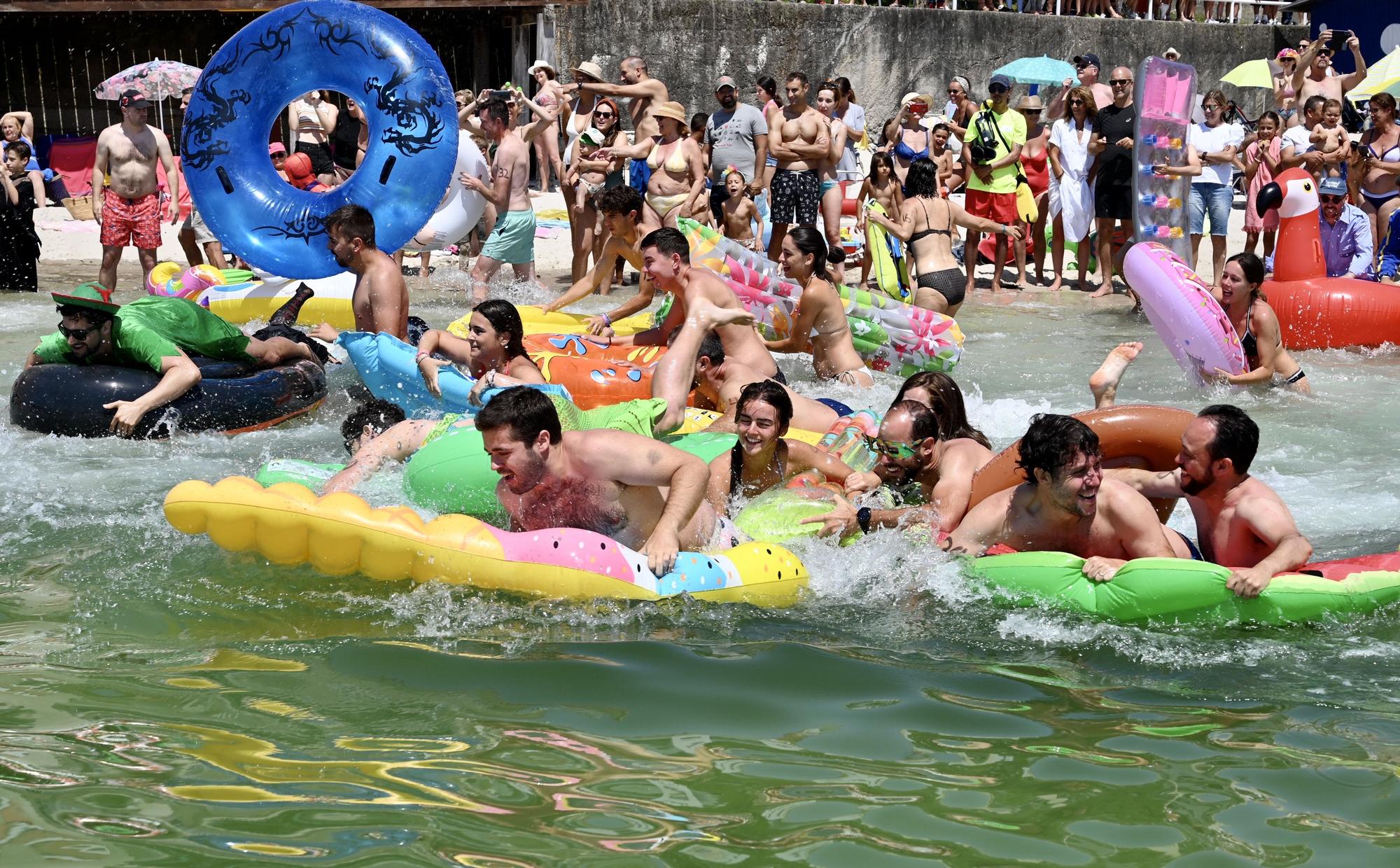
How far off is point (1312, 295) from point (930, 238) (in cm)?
260

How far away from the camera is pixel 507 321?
20.8 feet

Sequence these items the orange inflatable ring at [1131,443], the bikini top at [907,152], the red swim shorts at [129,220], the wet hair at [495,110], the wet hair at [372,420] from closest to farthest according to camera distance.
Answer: the orange inflatable ring at [1131,443] < the wet hair at [372,420] < the wet hair at [495,110] < the red swim shorts at [129,220] < the bikini top at [907,152]

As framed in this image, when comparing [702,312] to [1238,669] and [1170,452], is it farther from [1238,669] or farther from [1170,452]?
[1238,669]

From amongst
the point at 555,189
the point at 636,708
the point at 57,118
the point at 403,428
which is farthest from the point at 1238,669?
the point at 57,118

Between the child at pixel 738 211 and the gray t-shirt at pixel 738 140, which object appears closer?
the child at pixel 738 211

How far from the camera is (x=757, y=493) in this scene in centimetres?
553

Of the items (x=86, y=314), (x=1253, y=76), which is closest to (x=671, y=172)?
(x=86, y=314)

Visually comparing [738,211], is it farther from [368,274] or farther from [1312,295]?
[368,274]

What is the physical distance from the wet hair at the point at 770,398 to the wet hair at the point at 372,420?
1553 mm

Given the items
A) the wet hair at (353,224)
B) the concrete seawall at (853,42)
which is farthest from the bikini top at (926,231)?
the concrete seawall at (853,42)

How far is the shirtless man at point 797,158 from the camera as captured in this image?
453 inches

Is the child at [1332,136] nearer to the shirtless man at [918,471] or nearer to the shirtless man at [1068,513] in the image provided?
the shirtless man at [918,471]

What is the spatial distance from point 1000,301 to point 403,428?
7491 mm

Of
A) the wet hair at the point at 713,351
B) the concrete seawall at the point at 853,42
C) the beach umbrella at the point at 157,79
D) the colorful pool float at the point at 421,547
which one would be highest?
the concrete seawall at the point at 853,42
